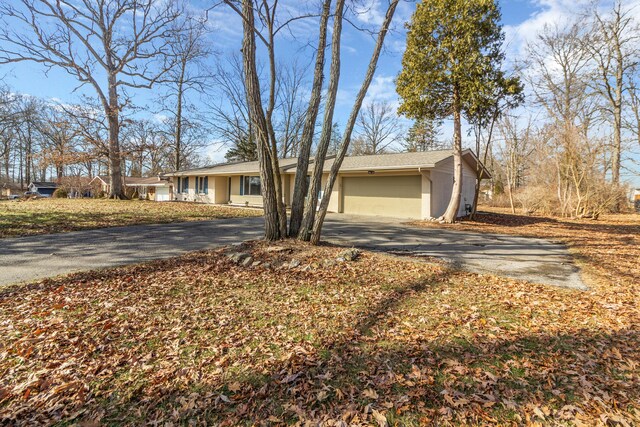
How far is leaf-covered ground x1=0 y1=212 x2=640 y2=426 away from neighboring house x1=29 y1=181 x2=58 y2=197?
2075 inches

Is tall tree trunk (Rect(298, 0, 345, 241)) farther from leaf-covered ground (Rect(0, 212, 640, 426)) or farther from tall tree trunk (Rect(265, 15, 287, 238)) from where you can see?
leaf-covered ground (Rect(0, 212, 640, 426))

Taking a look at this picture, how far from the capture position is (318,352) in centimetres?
265

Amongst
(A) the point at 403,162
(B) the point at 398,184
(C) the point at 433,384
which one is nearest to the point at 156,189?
(B) the point at 398,184

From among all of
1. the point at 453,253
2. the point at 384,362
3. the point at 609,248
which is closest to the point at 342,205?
the point at 453,253

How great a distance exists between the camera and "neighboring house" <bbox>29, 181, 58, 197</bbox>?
41.8 metres

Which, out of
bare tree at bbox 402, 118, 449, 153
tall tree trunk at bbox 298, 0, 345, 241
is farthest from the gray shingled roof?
bare tree at bbox 402, 118, 449, 153

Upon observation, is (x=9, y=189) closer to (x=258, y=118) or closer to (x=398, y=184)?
(x=398, y=184)

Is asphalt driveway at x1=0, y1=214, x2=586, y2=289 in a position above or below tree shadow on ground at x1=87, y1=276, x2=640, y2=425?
above

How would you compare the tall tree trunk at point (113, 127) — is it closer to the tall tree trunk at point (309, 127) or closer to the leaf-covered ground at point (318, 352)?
the tall tree trunk at point (309, 127)

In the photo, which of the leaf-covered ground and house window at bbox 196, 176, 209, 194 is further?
house window at bbox 196, 176, 209, 194

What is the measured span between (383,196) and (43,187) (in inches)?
2085

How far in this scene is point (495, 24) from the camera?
1116 centimetres

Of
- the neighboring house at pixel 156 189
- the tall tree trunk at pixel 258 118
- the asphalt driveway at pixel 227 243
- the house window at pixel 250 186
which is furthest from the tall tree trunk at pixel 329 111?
the neighboring house at pixel 156 189

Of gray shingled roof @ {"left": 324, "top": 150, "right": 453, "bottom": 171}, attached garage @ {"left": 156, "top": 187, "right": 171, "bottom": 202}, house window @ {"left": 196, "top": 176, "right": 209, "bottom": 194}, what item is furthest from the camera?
attached garage @ {"left": 156, "top": 187, "right": 171, "bottom": 202}
